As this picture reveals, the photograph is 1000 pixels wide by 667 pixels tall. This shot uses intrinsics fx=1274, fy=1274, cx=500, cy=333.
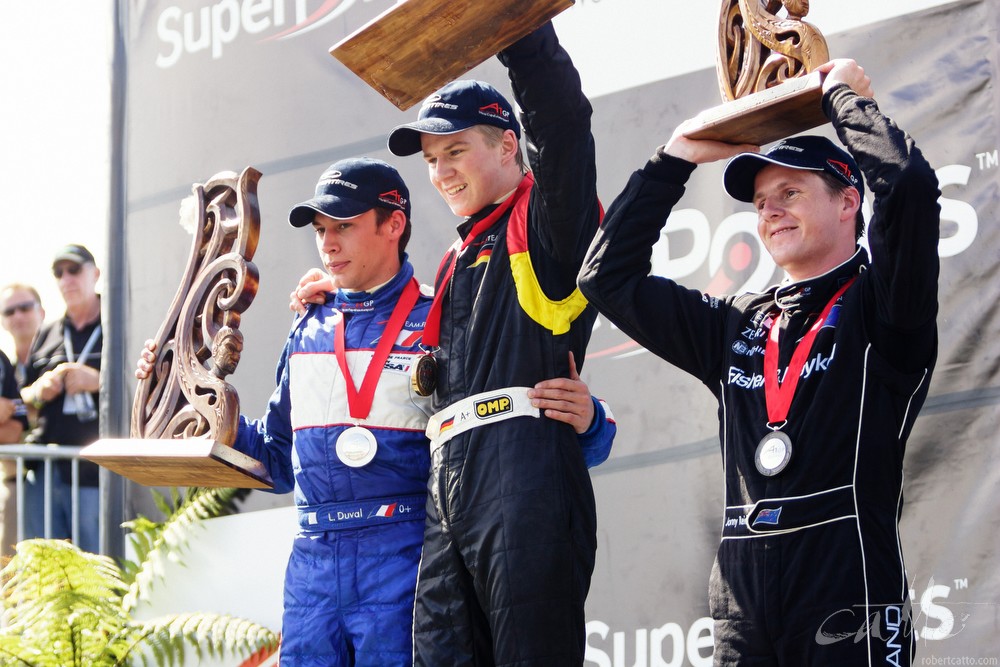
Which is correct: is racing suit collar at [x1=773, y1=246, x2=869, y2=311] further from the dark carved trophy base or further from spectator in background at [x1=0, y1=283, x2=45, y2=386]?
spectator in background at [x1=0, y1=283, x2=45, y2=386]

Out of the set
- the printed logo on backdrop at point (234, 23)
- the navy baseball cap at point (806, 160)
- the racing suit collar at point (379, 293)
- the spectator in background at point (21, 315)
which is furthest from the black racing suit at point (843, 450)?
the spectator in background at point (21, 315)

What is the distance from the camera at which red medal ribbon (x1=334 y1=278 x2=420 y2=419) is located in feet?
9.36

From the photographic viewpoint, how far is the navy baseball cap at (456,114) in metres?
2.77

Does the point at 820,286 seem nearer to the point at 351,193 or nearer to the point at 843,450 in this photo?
the point at 843,450

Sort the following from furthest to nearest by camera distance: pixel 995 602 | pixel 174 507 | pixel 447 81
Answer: pixel 174 507, pixel 995 602, pixel 447 81

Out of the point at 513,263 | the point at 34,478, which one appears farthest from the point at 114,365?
the point at 513,263

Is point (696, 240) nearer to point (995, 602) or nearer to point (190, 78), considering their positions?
point (995, 602)

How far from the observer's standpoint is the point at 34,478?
5164 mm

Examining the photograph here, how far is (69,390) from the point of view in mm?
5270

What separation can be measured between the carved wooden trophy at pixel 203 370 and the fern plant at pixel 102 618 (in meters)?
1.40

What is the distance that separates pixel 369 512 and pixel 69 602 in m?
2.29

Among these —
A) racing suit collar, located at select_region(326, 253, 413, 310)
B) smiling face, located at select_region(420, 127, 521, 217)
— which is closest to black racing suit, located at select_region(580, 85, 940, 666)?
smiling face, located at select_region(420, 127, 521, 217)

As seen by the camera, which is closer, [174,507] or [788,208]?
[788,208]

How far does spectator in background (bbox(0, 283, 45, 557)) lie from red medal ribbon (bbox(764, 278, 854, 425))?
381cm
